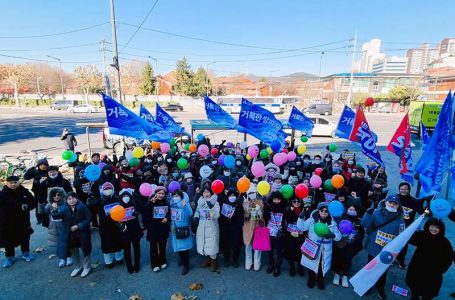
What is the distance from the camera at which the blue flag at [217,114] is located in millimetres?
9039

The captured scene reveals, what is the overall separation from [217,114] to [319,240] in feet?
19.5

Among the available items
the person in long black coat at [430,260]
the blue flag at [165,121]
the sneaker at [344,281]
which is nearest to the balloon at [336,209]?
the person in long black coat at [430,260]

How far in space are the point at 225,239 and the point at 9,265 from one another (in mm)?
3744

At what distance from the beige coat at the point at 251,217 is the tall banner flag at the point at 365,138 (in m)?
2.59

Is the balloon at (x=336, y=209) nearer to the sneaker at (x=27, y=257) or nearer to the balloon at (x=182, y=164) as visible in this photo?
the balloon at (x=182, y=164)

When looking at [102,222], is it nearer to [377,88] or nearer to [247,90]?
[377,88]

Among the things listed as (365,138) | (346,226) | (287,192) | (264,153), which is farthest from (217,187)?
(264,153)

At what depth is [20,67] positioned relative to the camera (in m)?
48.6

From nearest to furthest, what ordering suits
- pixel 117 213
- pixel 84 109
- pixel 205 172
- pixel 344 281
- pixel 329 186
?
pixel 117 213 < pixel 344 281 < pixel 329 186 < pixel 205 172 < pixel 84 109

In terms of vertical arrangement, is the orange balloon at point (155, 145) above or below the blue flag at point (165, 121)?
below

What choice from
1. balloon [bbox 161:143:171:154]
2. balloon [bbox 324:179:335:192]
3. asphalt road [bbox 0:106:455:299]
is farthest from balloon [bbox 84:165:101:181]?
balloon [bbox 324:179:335:192]

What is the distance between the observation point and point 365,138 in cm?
563

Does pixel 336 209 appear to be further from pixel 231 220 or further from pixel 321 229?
pixel 231 220

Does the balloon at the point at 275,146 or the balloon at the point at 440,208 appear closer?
the balloon at the point at 440,208
